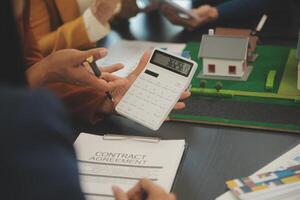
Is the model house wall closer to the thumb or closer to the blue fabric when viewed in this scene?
the thumb

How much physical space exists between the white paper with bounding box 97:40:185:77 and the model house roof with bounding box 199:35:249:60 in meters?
0.15

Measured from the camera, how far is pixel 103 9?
4.80ft

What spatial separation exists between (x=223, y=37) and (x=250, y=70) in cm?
11

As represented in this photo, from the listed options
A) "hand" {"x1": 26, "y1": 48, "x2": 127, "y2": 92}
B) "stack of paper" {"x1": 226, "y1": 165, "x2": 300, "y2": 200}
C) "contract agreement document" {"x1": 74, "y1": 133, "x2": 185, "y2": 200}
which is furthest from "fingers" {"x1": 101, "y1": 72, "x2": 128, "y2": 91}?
"stack of paper" {"x1": 226, "y1": 165, "x2": 300, "y2": 200}

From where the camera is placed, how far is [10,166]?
48cm

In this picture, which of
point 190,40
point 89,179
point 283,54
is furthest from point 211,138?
point 190,40

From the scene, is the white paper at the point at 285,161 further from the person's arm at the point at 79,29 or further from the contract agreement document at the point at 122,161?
the person's arm at the point at 79,29

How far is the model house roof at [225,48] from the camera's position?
1.24 metres

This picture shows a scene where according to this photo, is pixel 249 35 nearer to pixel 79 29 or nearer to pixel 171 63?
pixel 171 63

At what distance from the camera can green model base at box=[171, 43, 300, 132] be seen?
3.54ft

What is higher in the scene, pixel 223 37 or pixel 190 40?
pixel 223 37

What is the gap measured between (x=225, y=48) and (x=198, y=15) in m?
0.36

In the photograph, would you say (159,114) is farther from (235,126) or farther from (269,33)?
(269,33)

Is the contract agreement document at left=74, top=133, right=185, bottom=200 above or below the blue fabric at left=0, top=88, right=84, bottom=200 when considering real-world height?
below
